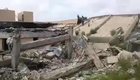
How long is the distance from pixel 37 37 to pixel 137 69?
5504mm

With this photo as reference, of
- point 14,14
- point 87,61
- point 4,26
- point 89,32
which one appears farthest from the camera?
point 14,14

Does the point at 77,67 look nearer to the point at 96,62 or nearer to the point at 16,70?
the point at 96,62

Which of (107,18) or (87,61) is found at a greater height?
(107,18)

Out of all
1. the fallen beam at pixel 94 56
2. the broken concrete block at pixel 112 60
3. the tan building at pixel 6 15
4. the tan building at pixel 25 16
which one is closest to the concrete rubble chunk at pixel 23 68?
the fallen beam at pixel 94 56

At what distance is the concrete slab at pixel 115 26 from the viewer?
9.64m

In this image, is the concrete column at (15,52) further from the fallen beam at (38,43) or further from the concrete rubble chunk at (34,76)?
the concrete rubble chunk at (34,76)

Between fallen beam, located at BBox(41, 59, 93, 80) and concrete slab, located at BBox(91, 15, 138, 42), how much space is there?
3.23m

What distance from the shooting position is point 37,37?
9.97 m

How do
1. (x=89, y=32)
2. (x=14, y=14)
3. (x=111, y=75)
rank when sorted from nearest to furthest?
(x=111, y=75)
(x=89, y=32)
(x=14, y=14)

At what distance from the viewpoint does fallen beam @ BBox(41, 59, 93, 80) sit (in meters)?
5.67

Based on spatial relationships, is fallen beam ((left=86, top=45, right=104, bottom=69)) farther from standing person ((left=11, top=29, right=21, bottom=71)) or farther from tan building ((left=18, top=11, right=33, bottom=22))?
tan building ((left=18, top=11, right=33, bottom=22))

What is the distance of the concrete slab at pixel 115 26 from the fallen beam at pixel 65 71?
10.6 feet

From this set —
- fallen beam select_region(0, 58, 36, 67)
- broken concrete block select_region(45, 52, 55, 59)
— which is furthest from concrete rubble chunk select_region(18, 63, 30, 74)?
broken concrete block select_region(45, 52, 55, 59)

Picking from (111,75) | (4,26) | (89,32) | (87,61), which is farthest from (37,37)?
(111,75)
